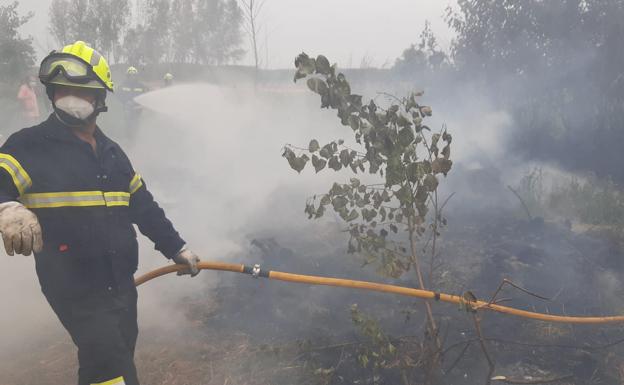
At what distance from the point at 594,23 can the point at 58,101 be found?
1067cm

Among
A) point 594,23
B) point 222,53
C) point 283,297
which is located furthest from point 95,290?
point 222,53

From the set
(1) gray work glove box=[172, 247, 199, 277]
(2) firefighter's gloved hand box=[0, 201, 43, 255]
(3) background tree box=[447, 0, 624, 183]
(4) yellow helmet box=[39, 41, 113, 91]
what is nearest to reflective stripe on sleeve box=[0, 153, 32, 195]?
(2) firefighter's gloved hand box=[0, 201, 43, 255]

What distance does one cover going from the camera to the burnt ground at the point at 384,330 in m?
3.55

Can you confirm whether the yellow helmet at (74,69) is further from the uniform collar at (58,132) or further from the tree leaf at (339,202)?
the tree leaf at (339,202)

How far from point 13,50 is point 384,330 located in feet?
52.1

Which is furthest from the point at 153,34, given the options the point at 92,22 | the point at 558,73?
the point at 558,73

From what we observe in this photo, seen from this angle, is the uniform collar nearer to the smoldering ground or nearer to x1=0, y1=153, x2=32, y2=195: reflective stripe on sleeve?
x1=0, y1=153, x2=32, y2=195: reflective stripe on sleeve

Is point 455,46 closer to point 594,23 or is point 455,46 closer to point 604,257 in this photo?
point 594,23

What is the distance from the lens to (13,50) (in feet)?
49.2

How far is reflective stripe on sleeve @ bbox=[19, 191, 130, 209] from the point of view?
2.39 meters

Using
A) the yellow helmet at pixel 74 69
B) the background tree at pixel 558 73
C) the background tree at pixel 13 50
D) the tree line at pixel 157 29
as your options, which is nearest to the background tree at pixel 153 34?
the tree line at pixel 157 29

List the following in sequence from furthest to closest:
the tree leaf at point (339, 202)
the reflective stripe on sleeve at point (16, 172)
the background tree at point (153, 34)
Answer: the background tree at point (153, 34)
the tree leaf at point (339, 202)
the reflective stripe on sleeve at point (16, 172)

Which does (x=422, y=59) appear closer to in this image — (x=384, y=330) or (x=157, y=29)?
(x=384, y=330)

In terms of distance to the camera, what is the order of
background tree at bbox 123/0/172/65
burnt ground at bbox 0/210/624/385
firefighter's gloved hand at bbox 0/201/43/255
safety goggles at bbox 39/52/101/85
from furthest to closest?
background tree at bbox 123/0/172/65 < burnt ground at bbox 0/210/624/385 < safety goggles at bbox 39/52/101/85 < firefighter's gloved hand at bbox 0/201/43/255
